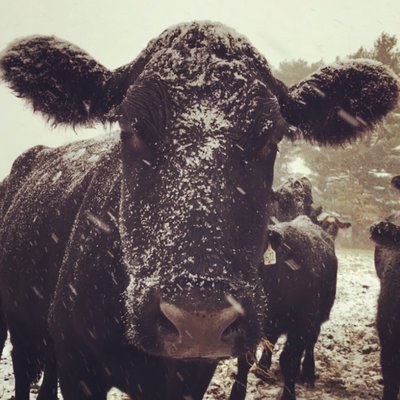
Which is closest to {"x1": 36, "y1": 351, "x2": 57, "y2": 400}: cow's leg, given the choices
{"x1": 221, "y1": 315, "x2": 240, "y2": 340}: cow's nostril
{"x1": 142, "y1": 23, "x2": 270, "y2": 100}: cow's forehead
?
{"x1": 221, "y1": 315, "x2": 240, "y2": 340}: cow's nostril

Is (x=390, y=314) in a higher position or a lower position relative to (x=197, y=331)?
lower

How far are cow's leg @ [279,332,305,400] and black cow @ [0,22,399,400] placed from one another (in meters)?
2.75

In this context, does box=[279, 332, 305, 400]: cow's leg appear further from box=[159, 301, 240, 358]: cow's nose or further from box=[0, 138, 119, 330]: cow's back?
box=[159, 301, 240, 358]: cow's nose

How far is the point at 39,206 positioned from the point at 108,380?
5.53 ft

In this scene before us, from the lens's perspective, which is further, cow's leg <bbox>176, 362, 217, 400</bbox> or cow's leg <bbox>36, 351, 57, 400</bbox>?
cow's leg <bbox>36, 351, 57, 400</bbox>

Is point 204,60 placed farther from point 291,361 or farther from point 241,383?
point 291,361

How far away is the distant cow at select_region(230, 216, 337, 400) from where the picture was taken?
5.34 m

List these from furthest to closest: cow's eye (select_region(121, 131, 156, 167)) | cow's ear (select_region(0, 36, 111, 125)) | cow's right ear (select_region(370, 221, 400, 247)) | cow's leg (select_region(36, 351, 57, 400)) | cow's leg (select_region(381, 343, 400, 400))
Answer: cow's right ear (select_region(370, 221, 400, 247))
cow's leg (select_region(381, 343, 400, 400))
cow's leg (select_region(36, 351, 57, 400))
cow's ear (select_region(0, 36, 111, 125))
cow's eye (select_region(121, 131, 156, 167))

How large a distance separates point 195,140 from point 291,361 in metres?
4.23

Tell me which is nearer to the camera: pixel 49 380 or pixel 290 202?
pixel 49 380

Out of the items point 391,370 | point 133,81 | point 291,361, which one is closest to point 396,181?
point 391,370

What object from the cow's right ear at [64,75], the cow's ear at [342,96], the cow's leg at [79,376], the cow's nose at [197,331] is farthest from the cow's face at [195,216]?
the cow's leg at [79,376]

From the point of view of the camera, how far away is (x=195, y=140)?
6.55ft

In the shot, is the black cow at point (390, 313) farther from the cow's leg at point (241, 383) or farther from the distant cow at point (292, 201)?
the distant cow at point (292, 201)
